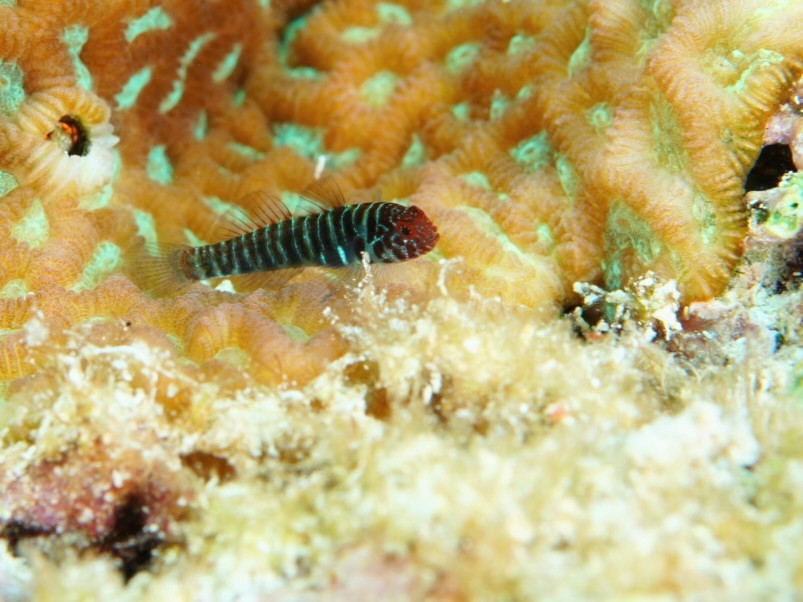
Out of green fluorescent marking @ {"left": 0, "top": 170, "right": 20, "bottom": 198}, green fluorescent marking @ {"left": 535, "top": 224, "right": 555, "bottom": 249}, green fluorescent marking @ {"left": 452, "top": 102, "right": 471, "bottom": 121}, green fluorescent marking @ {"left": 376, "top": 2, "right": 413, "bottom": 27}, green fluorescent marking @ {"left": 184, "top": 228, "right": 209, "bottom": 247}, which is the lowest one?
green fluorescent marking @ {"left": 184, "top": 228, "right": 209, "bottom": 247}

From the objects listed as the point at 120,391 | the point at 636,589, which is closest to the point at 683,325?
the point at 636,589

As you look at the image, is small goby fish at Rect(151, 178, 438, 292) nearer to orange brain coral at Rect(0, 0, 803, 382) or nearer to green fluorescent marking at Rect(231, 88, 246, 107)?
orange brain coral at Rect(0, 0, 803, 382)

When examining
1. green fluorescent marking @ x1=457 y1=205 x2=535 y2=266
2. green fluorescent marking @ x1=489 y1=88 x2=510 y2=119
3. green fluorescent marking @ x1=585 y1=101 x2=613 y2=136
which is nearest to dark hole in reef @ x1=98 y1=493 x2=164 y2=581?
green fluorescent marking @ x1=457 y1=205 x2=535 y2=266

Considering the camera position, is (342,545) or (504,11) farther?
(504,11)

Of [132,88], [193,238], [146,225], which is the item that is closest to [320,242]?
[193,238]

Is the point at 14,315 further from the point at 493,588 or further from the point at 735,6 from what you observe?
the point at 735,6

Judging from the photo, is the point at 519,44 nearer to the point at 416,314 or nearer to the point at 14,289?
the point at 416,314
